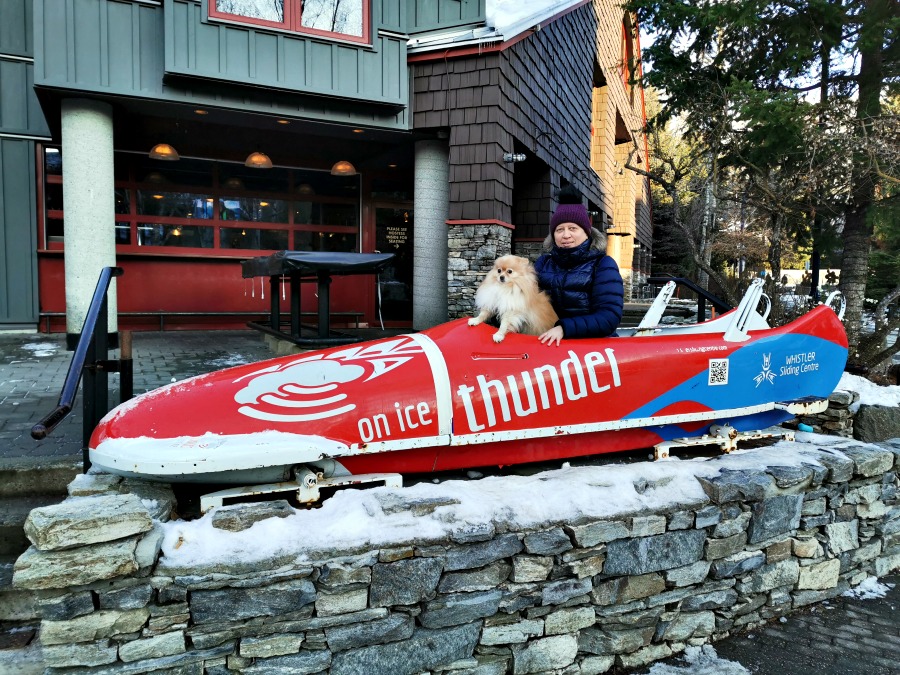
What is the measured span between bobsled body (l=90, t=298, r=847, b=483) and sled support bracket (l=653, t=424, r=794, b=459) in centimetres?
5

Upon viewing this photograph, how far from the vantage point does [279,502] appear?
7.37 ft

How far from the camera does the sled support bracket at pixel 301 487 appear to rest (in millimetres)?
2357

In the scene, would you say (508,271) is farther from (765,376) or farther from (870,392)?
(870,392)

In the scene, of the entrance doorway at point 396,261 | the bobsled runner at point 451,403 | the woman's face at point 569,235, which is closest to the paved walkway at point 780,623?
the bobsled runner at point 451,403

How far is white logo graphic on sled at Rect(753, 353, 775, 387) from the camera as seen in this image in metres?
3.38

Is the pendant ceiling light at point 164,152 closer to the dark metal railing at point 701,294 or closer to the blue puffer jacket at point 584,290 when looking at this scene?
the dark metal railing at point 701,294

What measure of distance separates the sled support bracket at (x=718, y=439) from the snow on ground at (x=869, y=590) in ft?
2.86

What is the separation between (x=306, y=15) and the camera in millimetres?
6766

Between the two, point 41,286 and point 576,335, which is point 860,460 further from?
point 41,286

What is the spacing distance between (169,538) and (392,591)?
0.80 m

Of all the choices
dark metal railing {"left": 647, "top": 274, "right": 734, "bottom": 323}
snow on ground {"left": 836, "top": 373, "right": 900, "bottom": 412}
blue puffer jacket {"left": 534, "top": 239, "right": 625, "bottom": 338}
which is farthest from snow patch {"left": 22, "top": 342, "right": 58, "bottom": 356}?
snow on ground {"left": 836, "top": 373, "right": 900, "bottom": 412}

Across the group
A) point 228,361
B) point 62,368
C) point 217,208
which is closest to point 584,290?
point 228,361

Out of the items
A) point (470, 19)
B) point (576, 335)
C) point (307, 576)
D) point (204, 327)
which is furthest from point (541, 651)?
point (204, 327)

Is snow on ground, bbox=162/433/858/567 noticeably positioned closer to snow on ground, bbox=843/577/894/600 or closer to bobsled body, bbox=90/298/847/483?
bobsled body, bbox=90/298/847/483
